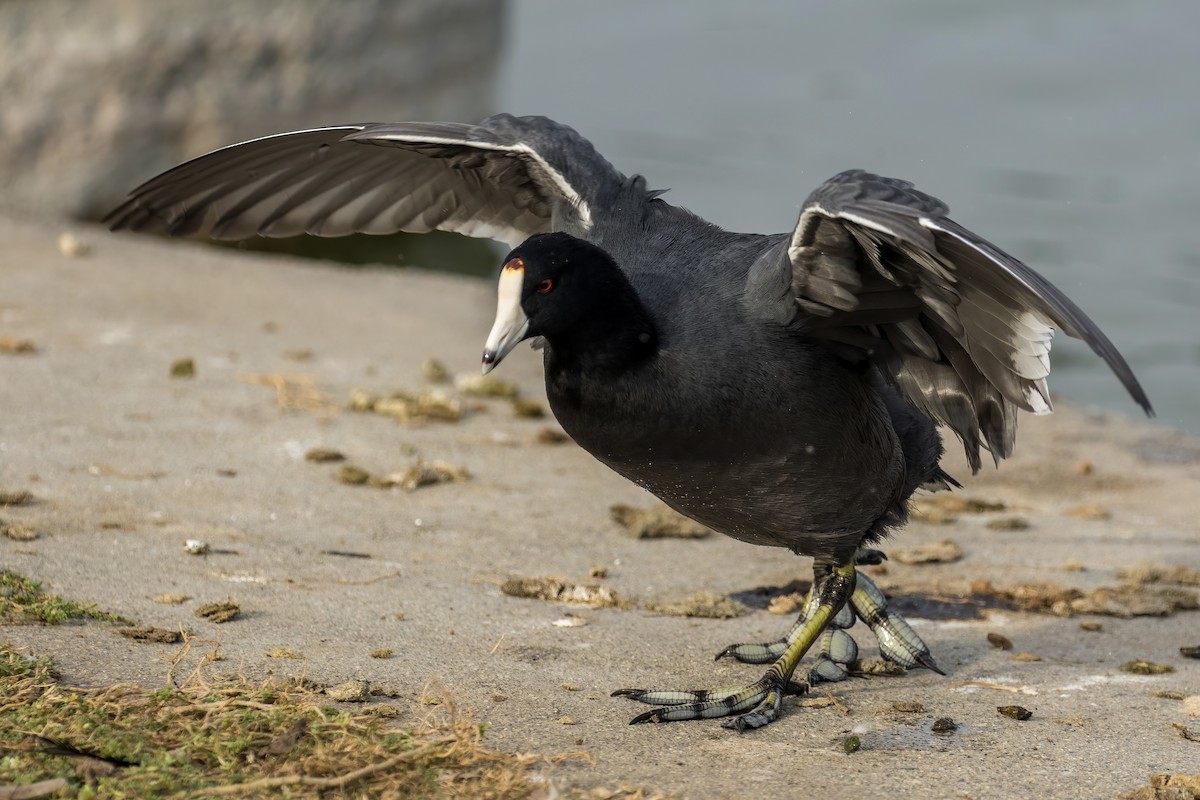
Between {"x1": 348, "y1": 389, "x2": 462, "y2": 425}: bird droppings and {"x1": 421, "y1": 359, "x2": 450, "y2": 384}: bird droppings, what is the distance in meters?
0.49

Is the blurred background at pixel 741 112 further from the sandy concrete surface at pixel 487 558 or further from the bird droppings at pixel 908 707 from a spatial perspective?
the bird droppings at pixel 908 707

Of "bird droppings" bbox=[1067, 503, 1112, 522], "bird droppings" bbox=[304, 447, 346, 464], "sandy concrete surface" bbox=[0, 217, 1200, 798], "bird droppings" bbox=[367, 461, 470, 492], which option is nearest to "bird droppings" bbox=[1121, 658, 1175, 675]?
"sandy concrete surface" bbox=[0, 217, 1200, 798]

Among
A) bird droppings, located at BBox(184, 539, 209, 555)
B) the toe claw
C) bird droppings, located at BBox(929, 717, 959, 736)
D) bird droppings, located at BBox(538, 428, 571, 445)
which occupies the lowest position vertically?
bird droppings, located at BBox(929, 717, 959, 736)

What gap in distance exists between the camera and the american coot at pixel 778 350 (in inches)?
140

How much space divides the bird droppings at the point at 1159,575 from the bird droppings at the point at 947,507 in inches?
30.2

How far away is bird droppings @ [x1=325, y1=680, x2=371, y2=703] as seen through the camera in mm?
3482

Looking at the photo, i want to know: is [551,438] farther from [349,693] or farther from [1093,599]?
Answer: [349,693]

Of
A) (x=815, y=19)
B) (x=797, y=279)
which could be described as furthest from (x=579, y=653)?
(x=815, y=19)

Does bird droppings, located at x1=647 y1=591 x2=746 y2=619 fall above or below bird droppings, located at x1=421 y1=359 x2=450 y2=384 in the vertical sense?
below

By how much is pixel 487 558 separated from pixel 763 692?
1353 mm

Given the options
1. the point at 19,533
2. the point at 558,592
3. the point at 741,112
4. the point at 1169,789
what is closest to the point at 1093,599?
the point at 1169,789

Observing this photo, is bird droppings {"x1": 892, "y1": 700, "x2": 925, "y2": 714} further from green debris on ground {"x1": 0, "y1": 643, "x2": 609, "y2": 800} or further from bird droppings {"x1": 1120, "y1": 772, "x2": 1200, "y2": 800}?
green debris on ground {"x1": 0, "y1": 643, "x2": 609, "y2": 800}

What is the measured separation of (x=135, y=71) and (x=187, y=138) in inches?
24.0

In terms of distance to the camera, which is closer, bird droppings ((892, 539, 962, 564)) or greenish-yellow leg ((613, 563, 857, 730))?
greenish-yellow leg ((613, 563, 857, 730))
